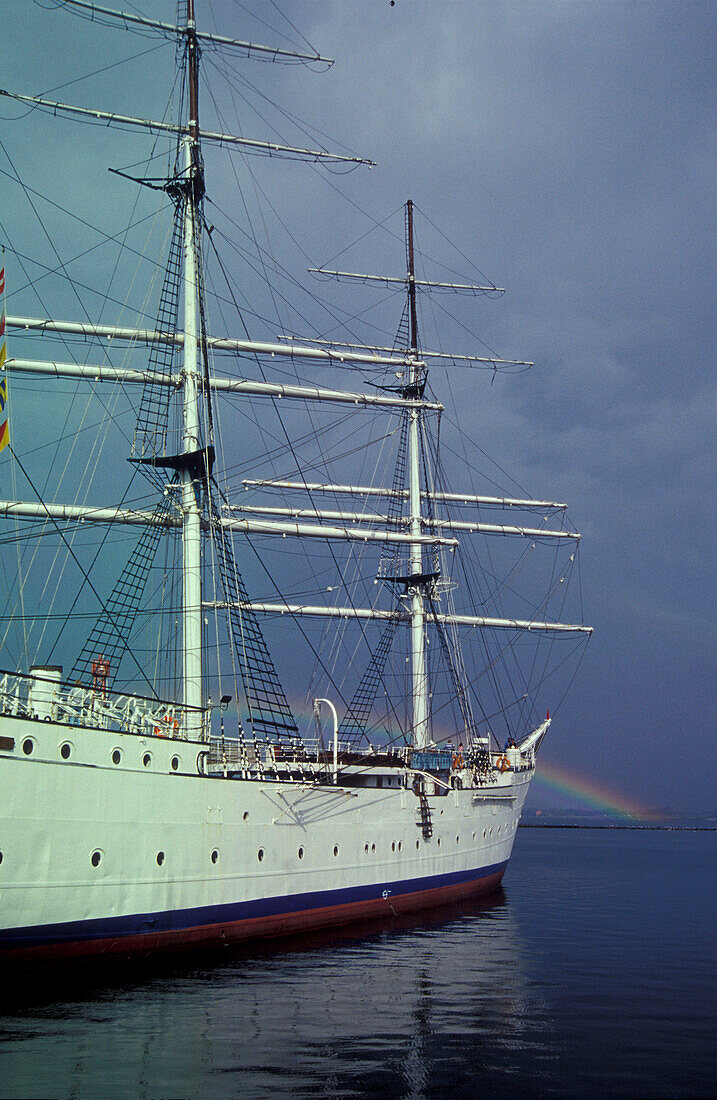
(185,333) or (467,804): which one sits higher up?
(185,333)

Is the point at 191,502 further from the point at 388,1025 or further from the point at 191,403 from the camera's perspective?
the point at 388,1025

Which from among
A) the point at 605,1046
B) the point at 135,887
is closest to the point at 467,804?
the point at 135,887

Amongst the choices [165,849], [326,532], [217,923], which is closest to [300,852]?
[217,923]

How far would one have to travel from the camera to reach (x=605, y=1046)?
16625 millimetres

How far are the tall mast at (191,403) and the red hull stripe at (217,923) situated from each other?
5166mm

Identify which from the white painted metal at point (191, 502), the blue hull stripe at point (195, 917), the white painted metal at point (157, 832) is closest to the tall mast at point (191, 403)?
the white painted metal at point (191, 502)

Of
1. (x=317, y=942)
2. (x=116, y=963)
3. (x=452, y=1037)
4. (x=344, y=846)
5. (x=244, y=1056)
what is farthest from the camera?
(x=344, y=846)

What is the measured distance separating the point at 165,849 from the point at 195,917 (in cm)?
222

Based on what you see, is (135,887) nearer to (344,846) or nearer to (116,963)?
(116,963)

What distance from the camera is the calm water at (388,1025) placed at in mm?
13875

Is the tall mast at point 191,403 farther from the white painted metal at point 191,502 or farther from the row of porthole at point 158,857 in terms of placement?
the row of porthole at point 158,857

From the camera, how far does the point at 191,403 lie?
3044cm

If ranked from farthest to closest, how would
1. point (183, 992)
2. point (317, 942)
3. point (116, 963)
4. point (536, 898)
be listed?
point (536, 898), point (317, 942), point (116, 963), point (183, 992)

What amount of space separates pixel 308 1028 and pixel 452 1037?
2.59 meters
